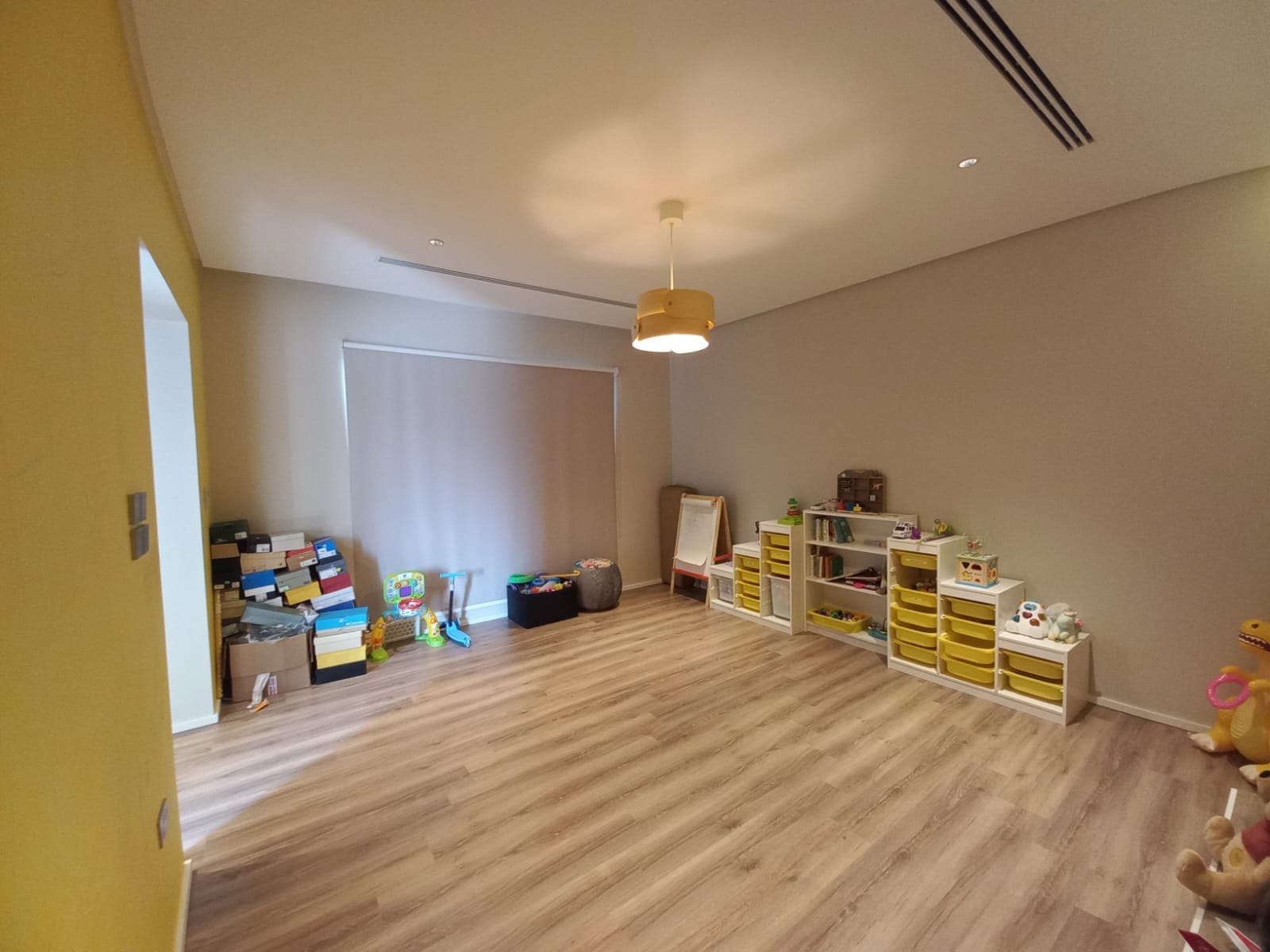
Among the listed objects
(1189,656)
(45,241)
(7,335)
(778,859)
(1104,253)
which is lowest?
→ (778,859)

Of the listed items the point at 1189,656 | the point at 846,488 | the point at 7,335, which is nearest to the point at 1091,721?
the point at 1189,656

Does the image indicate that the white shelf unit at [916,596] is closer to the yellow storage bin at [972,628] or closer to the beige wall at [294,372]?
the yellow storage bin at [972,628]

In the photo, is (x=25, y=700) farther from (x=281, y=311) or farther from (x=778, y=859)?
(x=281, y=311)

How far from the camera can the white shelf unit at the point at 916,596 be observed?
124 inches

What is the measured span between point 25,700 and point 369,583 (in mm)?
3326

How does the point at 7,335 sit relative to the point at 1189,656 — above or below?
above

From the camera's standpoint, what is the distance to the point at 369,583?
3.81 m

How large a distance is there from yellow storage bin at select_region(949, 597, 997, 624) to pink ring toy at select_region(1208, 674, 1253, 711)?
836 millimetres

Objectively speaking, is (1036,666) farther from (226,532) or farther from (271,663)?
(226,532)

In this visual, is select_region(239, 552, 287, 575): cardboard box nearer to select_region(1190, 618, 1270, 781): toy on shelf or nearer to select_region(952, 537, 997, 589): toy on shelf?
select_region(952, 537, 997, 589): toy on shelf

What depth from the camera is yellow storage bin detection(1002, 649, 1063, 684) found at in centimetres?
268

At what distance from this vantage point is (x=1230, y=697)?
7.90 feet

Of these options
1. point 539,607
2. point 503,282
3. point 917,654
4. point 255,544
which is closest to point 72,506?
point 255,544

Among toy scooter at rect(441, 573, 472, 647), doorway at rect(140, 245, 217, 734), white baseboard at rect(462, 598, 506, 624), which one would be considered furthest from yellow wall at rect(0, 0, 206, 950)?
white baseboard at rect(462, 598, 506, 624)
